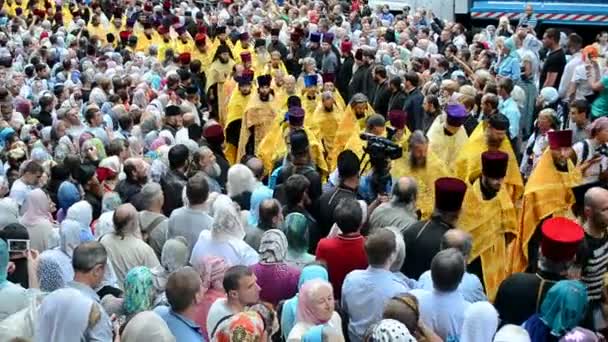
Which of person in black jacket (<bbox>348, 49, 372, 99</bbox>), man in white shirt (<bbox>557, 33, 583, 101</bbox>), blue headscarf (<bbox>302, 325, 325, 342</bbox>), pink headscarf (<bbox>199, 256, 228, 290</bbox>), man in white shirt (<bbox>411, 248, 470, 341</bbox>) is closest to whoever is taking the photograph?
blue headscarf (<bbox>302, 325, 325, 342</bbox>)

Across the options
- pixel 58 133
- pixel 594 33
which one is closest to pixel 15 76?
pixel 58 133

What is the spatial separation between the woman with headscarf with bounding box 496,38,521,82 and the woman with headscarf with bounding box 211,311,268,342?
9.32m

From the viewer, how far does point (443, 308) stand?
5.33 metres

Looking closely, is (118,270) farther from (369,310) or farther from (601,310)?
(601,310)

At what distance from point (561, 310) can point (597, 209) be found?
170 centimetres

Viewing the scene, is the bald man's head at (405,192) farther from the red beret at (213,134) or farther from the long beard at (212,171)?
the red beret at (213,134)

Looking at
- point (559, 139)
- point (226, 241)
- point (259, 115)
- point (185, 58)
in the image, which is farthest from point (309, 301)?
point (185, 58)

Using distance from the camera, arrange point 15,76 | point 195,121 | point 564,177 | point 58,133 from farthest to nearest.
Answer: point 15,76, point 195,121, point 58,133, point 564,177

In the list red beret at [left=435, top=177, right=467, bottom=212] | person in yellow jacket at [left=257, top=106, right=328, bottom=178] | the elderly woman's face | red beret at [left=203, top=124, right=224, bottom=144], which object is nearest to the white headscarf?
the elderly woman's face

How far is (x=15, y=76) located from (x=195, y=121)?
3755mm

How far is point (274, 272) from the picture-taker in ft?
19.3

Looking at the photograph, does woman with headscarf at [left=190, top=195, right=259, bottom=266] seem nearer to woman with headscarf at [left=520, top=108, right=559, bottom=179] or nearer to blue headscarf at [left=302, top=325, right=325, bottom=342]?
blue headscarf at [left=302, top=325, right=325, bottom=342]

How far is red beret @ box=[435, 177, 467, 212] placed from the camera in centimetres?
655

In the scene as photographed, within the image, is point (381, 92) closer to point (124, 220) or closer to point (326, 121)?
point (326, 121)
